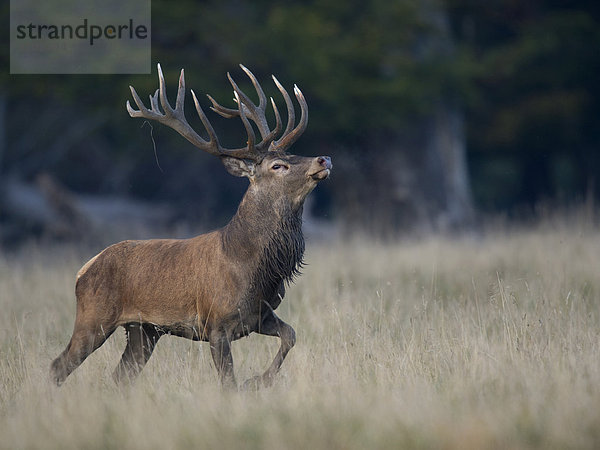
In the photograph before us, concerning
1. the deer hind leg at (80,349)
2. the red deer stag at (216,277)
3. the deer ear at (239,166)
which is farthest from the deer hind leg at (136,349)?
the deer ear at (239,166)

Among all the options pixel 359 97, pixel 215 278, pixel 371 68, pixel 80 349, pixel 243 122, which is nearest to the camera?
pixel 215 278

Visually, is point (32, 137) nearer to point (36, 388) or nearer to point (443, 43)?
point (443, 43)

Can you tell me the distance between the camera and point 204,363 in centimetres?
664

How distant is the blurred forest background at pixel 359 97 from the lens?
16422mm

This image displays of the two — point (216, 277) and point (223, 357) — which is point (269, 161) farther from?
point (223, 357)

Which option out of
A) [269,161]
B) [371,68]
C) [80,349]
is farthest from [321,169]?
[371,68]

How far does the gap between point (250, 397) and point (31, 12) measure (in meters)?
11.8

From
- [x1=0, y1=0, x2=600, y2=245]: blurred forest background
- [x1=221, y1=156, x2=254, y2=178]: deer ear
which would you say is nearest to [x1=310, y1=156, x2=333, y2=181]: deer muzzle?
[x1=221, y1=156, x2=254, y2=178]: deer ear

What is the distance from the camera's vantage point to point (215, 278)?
20.3ft

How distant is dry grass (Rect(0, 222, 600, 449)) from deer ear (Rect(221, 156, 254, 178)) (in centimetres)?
139

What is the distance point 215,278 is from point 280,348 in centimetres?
68

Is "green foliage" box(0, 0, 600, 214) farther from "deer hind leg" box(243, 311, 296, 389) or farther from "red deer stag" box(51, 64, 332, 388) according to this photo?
"deer hind leg" box(243, 311, 296, 389)

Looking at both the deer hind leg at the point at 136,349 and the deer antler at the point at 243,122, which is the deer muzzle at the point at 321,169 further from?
the deer hind leg at the point at 136,349

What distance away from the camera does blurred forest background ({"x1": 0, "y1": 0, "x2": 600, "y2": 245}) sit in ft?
53.9
